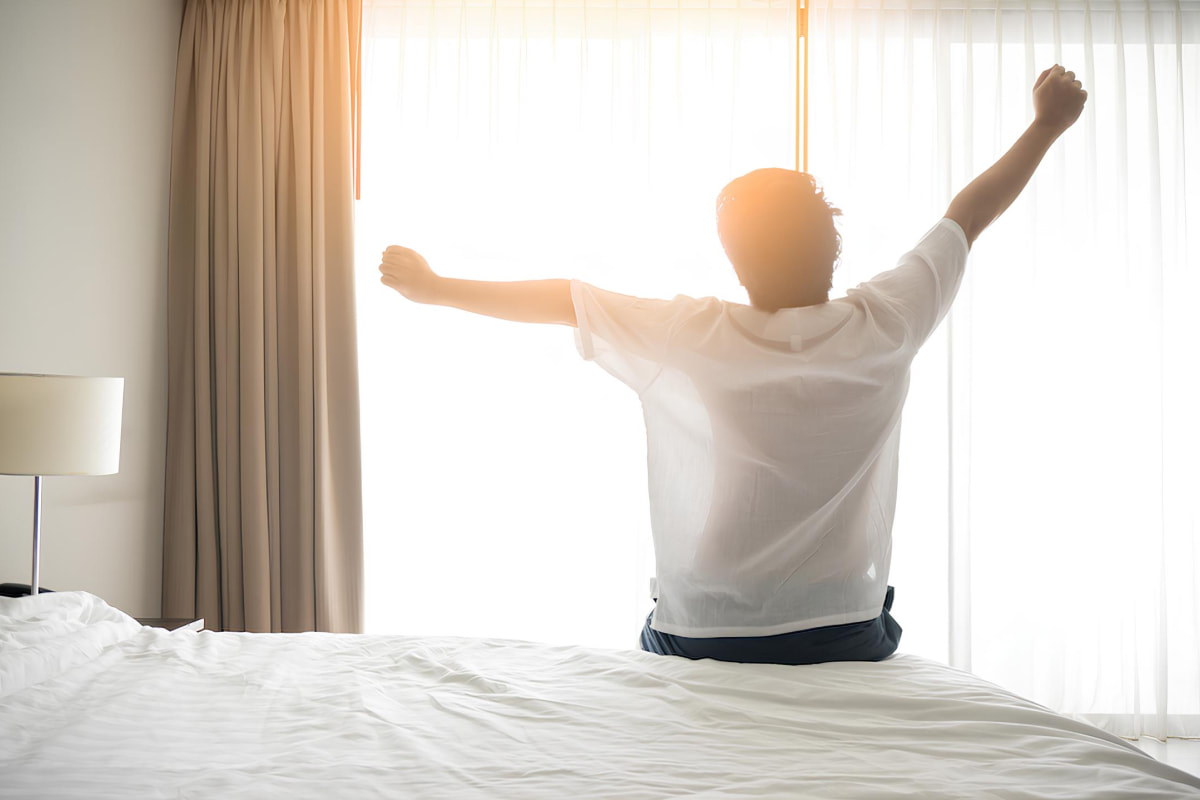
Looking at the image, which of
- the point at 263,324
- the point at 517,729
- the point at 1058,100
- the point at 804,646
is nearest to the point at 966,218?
the point at 1058,100

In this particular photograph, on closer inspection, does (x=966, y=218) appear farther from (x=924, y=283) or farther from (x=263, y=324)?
(x=263, y=324)

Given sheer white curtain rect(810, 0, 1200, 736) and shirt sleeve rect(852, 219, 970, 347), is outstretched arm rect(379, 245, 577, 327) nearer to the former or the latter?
shirt sleeve rect(852, 219, 970, 347)

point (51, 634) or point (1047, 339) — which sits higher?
point (1047, 339)

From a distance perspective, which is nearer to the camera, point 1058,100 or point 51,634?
point 51,634

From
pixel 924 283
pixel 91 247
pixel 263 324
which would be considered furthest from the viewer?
pixel 263 324

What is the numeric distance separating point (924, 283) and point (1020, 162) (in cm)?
35

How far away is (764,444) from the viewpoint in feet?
3.63

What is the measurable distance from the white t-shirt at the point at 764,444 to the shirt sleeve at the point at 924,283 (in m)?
0.02

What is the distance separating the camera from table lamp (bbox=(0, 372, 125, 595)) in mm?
1658

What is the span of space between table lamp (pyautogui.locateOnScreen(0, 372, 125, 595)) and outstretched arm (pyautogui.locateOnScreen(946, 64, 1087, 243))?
1851mm

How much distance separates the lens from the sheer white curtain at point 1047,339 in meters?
2.94

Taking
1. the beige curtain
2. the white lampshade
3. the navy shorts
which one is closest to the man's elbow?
the navy shorts

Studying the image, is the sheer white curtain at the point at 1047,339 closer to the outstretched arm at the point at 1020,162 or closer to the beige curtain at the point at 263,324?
the outstretched arm at the point at 1020,162

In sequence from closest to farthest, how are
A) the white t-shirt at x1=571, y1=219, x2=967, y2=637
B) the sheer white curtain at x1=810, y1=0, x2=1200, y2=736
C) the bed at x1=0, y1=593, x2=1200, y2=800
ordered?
the bed at x1=0, y1=593, x2=1200, y2=800, the white t-shirt at x1=571, y1=219, x2=967, y2=637, the sheer white curtain at x1=810, y1=0, x2=1200, y2=736
